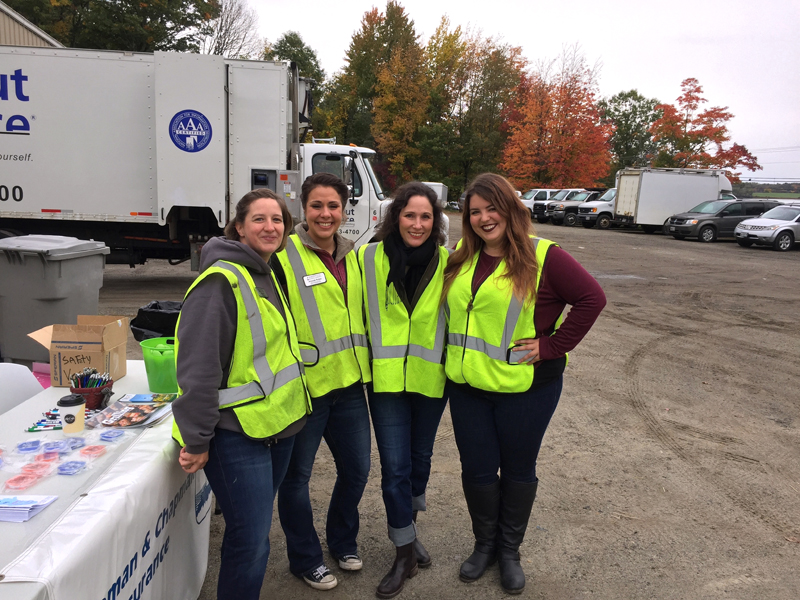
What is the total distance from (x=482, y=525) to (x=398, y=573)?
453 mm

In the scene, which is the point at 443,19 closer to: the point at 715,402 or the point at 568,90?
the point at 568,90

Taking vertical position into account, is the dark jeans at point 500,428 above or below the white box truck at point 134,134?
below

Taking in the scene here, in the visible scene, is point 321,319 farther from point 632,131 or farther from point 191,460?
point 632,131

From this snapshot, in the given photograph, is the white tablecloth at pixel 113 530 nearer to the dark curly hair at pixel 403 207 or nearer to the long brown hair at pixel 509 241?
the dark curly hair at pixel 403 207

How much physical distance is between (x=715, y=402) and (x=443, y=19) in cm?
3893

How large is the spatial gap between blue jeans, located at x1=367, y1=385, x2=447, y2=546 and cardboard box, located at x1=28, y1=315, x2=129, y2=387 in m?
1.22

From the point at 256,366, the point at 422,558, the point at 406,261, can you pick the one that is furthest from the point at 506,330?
the point at 422,558

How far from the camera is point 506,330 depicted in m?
2.38

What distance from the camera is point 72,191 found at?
7.86m

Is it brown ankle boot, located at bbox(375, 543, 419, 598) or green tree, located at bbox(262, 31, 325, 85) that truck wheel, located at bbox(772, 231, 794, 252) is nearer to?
brown ankle boot, located at bbox(375, 543, 419, 598)

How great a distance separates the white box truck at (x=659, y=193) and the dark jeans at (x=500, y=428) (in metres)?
23.7

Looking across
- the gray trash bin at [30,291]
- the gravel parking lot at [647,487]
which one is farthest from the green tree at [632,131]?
the gray trash bin at [30,291]

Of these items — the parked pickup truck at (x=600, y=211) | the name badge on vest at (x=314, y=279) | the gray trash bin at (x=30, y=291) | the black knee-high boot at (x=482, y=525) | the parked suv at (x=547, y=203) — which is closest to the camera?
the name badge on vest at (x=314, y=279)

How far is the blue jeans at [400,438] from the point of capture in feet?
8.04
